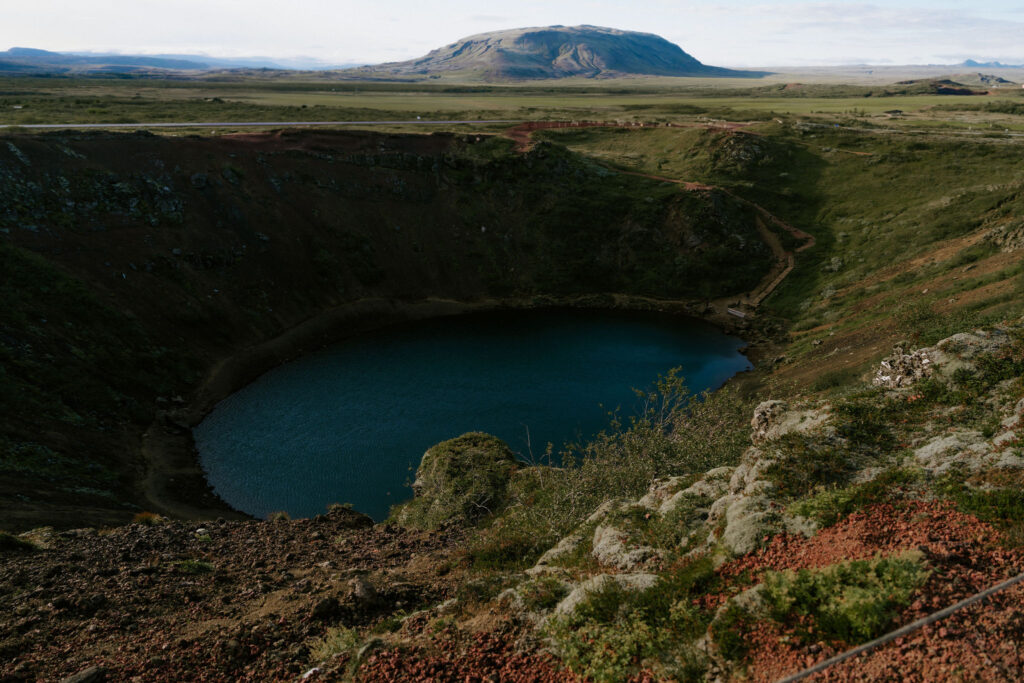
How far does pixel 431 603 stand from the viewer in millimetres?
16984

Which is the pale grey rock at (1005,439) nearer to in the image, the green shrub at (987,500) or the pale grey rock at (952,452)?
the pale grey rock at (952,452)

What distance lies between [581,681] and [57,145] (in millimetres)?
80249

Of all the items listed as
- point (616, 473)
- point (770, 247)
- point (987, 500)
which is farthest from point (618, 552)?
point (770, 247)

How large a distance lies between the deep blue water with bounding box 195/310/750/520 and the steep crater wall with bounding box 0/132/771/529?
381 cm

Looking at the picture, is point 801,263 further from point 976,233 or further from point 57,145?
point 57,145

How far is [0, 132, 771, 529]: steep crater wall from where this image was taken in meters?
41.2

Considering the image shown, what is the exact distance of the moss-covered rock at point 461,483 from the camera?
28094 millimetres

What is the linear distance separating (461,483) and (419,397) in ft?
74.9

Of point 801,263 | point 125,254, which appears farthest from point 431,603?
point 801,263

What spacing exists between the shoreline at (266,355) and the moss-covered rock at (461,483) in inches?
557

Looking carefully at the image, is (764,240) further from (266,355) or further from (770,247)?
(266,355)

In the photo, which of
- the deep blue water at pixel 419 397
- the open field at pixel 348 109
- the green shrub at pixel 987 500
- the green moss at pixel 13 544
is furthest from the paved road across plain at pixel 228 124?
the green shrub at pixel 987 500

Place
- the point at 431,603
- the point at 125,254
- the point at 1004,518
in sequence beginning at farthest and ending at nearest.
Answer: the point at 125,254 → the point at 431,603 → the point at 1004,518

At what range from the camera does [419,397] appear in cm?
5209
